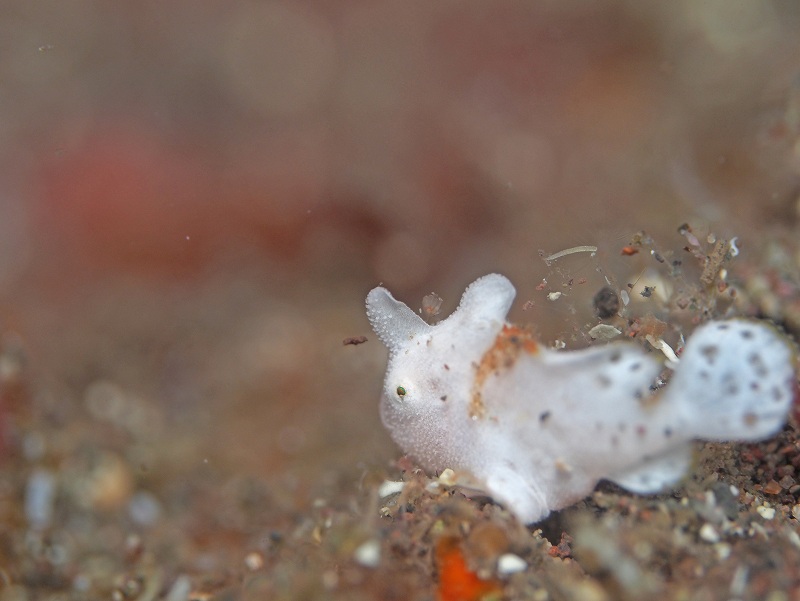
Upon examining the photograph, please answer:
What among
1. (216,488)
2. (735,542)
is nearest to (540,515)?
(735,542)

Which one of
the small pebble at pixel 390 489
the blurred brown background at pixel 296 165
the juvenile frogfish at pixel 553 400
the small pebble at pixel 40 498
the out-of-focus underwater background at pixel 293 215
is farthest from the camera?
the blurred brown background at pixel 296 165

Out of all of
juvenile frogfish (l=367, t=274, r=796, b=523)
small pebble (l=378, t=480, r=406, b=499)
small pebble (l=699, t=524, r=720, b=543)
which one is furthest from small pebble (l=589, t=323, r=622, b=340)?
small pebble (l=378, t=480, r=406, b=499)

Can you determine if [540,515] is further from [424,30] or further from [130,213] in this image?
[424,30]

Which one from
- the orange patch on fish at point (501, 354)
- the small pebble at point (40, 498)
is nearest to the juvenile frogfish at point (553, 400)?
the orange patch on fish at point (501, 354)

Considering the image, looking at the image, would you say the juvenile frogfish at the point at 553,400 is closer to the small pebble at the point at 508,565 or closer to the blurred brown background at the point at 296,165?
the small pebble at the point at 508,565

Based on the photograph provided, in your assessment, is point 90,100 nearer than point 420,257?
Yes

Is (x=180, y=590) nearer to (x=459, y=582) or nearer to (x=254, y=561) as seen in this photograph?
(x=254, y=561)

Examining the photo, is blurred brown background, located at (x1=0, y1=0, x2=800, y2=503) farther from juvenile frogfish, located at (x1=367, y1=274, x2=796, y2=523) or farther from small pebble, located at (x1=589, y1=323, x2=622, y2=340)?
juvenile frogfish, located at (x1=367, y1=274, x2=796, y2=523)

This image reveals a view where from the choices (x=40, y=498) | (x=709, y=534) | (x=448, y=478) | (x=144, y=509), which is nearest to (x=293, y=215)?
(x=144, y=509)
